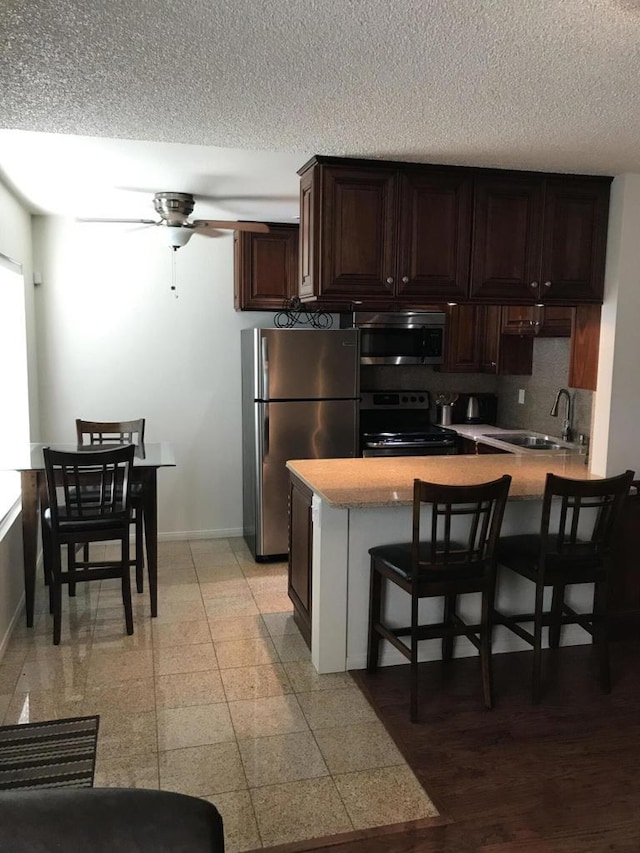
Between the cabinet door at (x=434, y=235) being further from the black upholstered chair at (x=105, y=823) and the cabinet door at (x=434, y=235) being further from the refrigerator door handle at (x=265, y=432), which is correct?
the black upholstered chair at (x=105, y=823)

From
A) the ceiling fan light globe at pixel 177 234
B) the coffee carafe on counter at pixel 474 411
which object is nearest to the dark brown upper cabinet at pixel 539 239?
the ceiling fan light globe at pixel 177 234

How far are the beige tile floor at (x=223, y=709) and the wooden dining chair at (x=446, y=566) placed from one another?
432mm

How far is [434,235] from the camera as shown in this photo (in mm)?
3172


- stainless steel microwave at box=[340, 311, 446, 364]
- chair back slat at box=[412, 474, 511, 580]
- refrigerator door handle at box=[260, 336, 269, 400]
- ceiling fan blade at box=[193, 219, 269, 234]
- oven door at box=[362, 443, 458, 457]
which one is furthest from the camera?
stainless steel microwave at box=[340, 311, 446, 364]

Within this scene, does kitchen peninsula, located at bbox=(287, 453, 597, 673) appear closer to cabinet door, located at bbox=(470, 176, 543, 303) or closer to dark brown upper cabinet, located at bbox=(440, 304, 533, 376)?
cabinet door, located at bbox=(470, 176, 543, 303)

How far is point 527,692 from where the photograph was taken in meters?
3.15

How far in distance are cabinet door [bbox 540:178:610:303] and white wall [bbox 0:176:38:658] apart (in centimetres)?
292

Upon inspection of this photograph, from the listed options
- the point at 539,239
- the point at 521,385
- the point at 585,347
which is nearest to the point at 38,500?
the point at 539,239

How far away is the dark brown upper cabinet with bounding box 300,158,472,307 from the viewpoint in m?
3.04

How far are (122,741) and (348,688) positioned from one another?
101 cm

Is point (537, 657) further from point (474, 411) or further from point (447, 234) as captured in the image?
point (474, 411)

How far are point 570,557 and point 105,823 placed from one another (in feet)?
7.41

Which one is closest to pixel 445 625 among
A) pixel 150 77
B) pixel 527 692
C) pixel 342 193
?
pixel 527 692

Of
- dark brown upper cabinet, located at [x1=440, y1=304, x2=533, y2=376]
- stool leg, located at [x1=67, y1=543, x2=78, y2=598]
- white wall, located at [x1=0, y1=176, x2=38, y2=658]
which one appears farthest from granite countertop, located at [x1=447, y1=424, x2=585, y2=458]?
white wall, located at [x1=0, y1=176, x2=38, y2=658]
